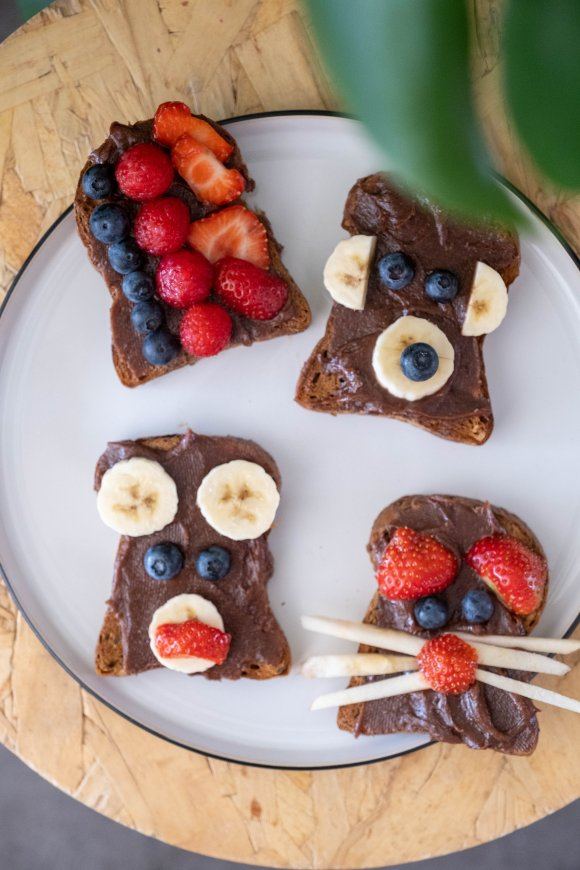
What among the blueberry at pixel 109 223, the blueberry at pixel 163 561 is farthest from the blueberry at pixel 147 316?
the blueberry at pixel 163 561

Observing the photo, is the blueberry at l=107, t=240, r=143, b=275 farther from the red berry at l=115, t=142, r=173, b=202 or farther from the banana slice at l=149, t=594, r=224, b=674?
the banana slice at l=149, t=594, r=224, b=674

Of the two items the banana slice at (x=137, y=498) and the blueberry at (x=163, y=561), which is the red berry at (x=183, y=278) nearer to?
the banana slice at (x=137, y=498)

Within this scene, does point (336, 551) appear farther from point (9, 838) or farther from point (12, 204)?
point (9, 838)

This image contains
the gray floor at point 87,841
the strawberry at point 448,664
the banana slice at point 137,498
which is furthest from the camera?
the gray floor at point 87,841

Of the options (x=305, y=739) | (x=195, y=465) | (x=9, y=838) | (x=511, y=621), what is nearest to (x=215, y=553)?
(x=195, y=465)

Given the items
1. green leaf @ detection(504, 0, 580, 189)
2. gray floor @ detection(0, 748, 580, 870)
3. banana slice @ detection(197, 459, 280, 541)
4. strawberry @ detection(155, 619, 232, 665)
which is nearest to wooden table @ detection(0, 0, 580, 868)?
strawberry @ detection(155, 619, 232, 665)

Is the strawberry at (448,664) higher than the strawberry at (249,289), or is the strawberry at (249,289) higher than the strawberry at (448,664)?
the strawberry at (249,289)

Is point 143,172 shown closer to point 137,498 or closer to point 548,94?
point 137,498
